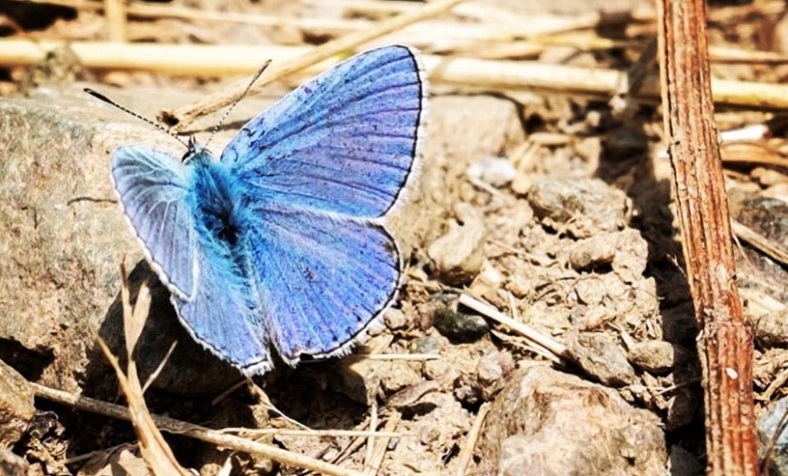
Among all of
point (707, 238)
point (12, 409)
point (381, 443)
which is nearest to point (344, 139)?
point (381, 443)

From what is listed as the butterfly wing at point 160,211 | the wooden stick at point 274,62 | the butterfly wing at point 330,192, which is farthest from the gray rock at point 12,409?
the wooden stick at point 274,62

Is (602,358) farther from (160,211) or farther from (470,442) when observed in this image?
(160,211)

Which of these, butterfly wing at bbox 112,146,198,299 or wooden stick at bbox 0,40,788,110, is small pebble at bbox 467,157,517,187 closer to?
wooden stick at bbox 0,40,788,110

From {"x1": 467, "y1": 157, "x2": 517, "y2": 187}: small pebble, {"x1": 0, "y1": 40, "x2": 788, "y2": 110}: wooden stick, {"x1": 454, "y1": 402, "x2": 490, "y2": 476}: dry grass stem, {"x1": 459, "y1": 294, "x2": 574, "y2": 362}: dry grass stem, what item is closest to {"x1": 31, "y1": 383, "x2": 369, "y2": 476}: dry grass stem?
{"x1": 454, "y1": 402, "x2": 490, "y2": 476}: dry grass stem

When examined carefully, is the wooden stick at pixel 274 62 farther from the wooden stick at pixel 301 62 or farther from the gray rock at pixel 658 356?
the gray rock at pixel 658 356

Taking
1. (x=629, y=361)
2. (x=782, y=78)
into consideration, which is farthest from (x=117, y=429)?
(x=782, y=78)
